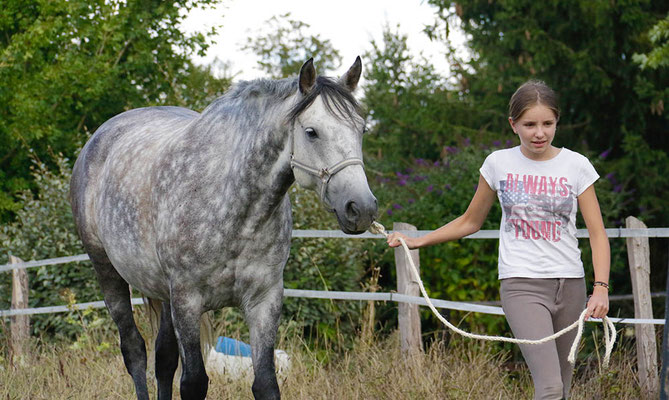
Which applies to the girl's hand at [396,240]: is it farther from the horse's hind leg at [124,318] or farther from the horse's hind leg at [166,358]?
the horse's hind leg at [124,318]

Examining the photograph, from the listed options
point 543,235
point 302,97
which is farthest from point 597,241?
point 302,97

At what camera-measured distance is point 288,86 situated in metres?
3.67

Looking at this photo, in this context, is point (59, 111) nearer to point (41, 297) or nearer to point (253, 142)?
point (41, 297)

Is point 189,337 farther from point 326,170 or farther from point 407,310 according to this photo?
point 407,310

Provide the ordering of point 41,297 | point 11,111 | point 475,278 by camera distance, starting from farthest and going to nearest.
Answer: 1. point 11,111
2. point 41,297
3. point 475,278

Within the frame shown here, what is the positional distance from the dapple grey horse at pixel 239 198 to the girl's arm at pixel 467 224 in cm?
44

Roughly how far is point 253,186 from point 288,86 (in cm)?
50

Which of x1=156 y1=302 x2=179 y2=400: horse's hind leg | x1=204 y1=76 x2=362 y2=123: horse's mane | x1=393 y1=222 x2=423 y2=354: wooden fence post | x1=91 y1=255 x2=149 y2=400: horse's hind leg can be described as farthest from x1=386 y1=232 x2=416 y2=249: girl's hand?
x1=393 y1=222 x2=423 y2=354: wooden fence post

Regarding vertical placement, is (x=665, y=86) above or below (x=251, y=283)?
above

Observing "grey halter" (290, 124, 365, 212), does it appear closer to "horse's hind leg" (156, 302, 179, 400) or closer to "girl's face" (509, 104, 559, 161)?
"girl's face" (509, 104, 559, 161)

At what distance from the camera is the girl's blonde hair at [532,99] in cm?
314

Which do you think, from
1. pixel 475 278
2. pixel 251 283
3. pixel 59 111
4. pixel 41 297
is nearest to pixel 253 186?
pixel 251 283

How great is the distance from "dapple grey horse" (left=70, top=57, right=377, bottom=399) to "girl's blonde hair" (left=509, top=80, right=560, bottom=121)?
675 mm

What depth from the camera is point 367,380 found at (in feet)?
15.9
